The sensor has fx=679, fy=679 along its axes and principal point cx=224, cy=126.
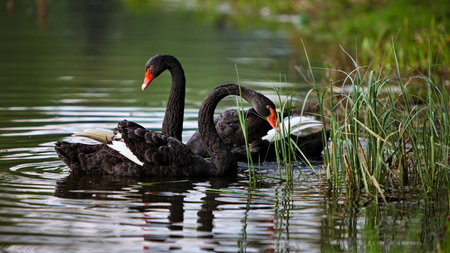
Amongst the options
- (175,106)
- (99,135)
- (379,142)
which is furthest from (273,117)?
(99,135)

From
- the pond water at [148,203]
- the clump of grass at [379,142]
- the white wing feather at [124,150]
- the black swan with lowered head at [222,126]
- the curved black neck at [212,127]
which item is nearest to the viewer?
the pond water at [148,203]

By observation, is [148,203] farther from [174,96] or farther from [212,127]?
[174,96]

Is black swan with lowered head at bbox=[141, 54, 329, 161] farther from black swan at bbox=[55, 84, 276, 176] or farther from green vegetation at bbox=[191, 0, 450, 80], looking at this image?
green vegetation at bbox=[191, 0, 450, 80]

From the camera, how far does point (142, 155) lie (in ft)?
19.0

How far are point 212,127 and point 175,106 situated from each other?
0.74m

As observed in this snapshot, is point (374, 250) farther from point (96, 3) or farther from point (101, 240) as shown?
point (96, 3)

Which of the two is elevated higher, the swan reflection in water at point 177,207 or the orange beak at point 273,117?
the orange beak at point 273,117

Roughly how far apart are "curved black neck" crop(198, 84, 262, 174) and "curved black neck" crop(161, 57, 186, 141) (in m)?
0.63

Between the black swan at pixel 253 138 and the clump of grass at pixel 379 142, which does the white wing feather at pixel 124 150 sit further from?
the clump of grass at pixel 379 142

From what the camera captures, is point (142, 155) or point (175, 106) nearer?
point (142, 155)

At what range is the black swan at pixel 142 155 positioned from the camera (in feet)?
19.0

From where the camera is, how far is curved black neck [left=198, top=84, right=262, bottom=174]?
19.7 ft

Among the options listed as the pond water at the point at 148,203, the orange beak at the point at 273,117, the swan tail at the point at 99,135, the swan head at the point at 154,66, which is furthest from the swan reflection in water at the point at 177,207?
the swan head at the point at 154,66

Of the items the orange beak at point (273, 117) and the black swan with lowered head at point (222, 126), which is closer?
the orange beak at point (273, 117)
